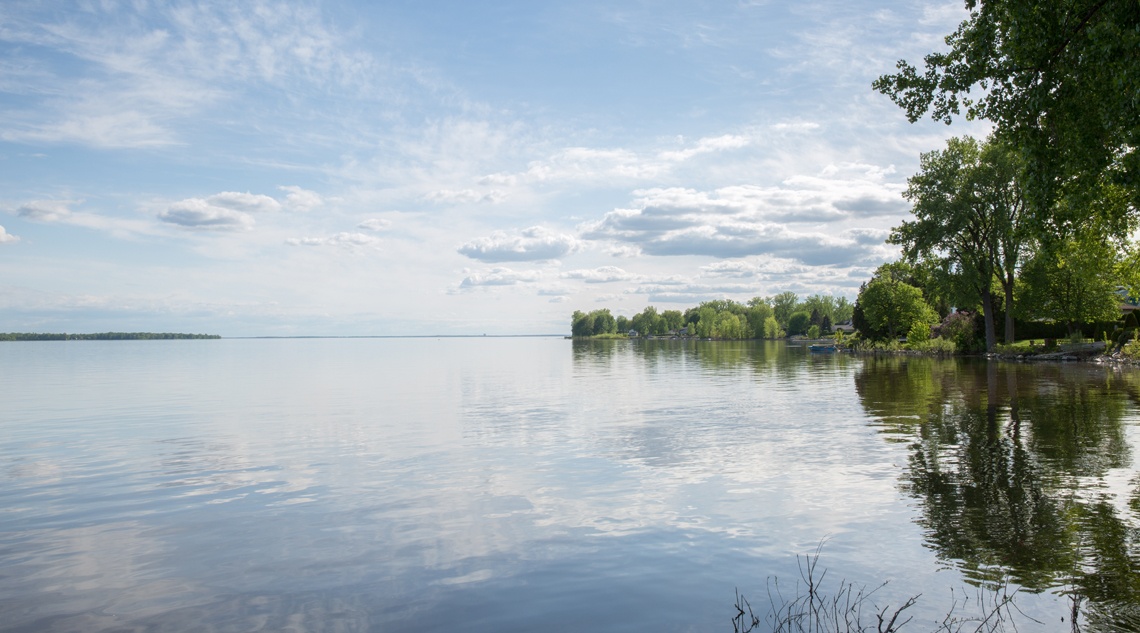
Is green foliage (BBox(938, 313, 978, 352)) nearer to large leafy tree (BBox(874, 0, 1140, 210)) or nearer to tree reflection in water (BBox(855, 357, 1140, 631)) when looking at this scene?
tree reflection in water (BBox(855, 357, 1140, 631))

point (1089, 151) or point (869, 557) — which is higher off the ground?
point (1089, 151)

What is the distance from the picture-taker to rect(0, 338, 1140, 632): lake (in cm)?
967

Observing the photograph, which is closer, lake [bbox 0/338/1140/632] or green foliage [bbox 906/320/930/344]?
lake [bbox 0/338/1140/632]

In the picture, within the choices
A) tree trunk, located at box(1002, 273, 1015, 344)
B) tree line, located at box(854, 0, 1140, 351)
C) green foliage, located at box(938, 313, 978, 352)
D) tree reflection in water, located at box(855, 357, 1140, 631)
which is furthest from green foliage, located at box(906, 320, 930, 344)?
tree reflection in water, located at box(855, 357, 1140, 631)

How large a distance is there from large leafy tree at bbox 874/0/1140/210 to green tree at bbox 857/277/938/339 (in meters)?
80.4

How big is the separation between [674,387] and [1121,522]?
32.6 metres

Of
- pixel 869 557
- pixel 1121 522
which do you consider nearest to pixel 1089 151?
pixel 1121 522

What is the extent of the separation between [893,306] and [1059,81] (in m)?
86.9

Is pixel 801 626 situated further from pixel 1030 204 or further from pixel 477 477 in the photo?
pixel 1030 204

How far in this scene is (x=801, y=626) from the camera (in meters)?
8.70

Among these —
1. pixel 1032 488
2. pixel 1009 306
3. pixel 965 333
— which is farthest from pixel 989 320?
pixel 1032 488

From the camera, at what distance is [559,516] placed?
1419cm

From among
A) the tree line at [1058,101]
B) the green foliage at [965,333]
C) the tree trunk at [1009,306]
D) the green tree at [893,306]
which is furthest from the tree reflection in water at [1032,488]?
the green tree at [893,306]

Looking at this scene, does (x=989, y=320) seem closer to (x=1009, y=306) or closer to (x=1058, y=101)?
(x=1009, y=306)
